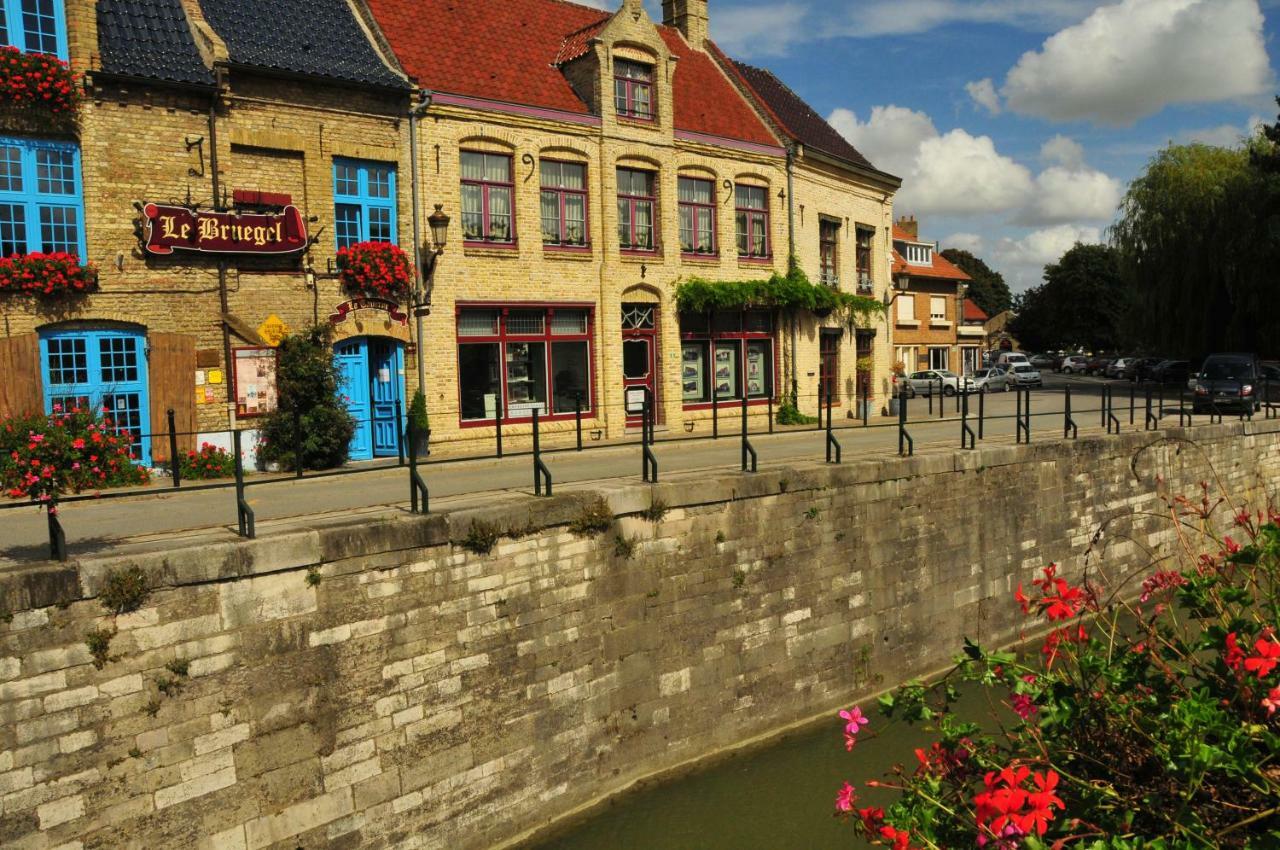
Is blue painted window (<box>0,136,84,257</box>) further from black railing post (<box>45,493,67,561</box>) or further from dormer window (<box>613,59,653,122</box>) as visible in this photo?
dormer window (<box>613,59,653,122</box>)

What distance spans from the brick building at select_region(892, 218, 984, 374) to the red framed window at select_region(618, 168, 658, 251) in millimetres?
20621

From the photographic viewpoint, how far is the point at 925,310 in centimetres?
4100

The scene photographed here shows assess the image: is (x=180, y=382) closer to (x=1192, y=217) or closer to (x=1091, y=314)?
(x=1192, y=217)

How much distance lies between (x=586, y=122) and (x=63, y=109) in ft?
30.4

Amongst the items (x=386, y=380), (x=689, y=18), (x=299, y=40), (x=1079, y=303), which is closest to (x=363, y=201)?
(x=299, y=40)

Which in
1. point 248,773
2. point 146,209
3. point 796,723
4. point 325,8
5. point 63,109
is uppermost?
point 325,8

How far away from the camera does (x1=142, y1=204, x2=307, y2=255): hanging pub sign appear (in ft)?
45.5

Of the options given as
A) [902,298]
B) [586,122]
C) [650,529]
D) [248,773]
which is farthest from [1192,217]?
[248,773]

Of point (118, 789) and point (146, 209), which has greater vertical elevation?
point (146, 209)

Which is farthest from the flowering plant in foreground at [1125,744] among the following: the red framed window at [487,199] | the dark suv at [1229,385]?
the dark suv at [1229,385]

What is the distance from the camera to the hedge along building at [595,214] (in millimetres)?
17375

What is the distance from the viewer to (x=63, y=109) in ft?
43.0

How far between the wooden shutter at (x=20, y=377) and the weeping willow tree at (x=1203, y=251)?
36.3 m

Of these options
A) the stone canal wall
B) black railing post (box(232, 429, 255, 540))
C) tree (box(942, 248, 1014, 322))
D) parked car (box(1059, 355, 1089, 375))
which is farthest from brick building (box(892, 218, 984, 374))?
tree (box(942, 248, 1014, 322))
